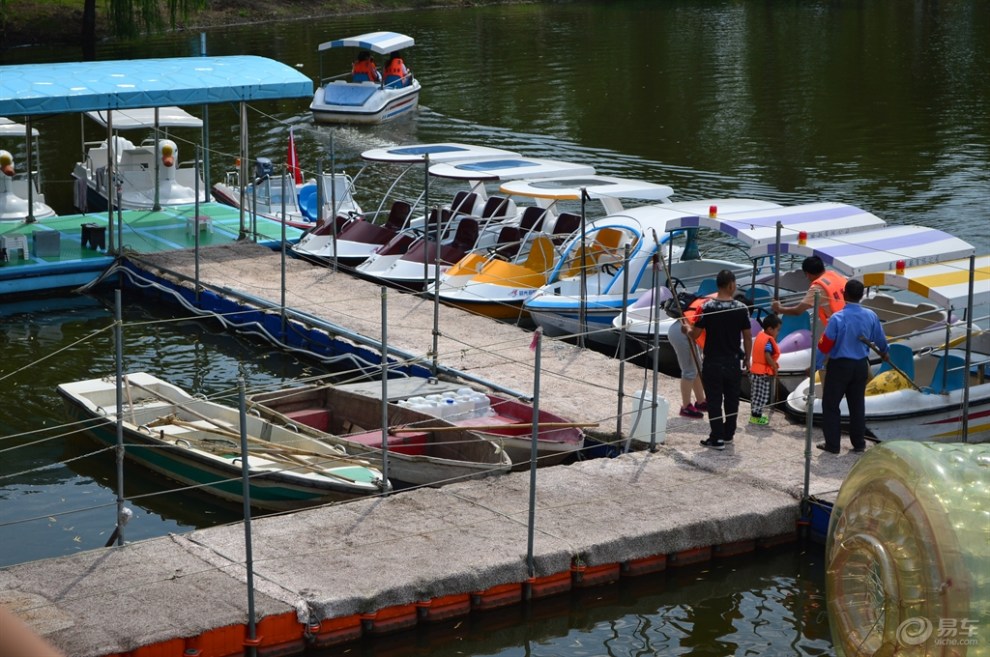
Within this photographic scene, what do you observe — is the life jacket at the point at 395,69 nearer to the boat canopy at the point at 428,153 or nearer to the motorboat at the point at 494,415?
the boat canopy at the point at 428,153

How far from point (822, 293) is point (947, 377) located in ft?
5.55

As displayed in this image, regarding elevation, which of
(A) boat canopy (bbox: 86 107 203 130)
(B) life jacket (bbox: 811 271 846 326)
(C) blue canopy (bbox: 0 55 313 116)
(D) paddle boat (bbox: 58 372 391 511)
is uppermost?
(C) blue canopy (bbox: 0 55 313 116)

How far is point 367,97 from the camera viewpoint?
42.4m

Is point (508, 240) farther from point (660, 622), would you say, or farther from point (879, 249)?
point (660, 622)

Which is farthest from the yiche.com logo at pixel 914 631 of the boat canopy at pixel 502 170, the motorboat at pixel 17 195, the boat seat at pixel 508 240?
the motorboat at pixel 17 195

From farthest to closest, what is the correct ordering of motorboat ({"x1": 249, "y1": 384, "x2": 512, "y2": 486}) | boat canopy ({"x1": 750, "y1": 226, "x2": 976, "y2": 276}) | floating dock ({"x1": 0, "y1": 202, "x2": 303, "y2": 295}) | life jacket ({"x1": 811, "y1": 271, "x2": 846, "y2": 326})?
floating dock ({"x1": 0, "y1": 202, "x2": 303, "y2": 295}) → boat canopy ({"x1": 750, "y1": 226, "x2": 976, "y2": 276}) → life jacket ({"x1": 811, "y1": 271, "x2": 846, "y2": 326}) → motorboat ({"x1": 249, "y1": 384, "x2": 512, "y2": 486})

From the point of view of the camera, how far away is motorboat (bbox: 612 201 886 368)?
57.4ft

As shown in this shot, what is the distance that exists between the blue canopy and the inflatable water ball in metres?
17.6

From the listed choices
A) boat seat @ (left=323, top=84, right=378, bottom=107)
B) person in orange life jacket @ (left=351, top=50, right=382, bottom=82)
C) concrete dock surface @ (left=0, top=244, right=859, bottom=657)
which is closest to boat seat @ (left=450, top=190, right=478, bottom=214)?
concrete dock surface @ (left=0, top=244, right=859, bottom=657)

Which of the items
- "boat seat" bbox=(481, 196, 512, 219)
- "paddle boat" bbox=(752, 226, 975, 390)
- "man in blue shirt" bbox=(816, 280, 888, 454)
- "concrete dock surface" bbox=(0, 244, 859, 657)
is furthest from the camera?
"boat seat" bbox=(481, 196, 512, 219)

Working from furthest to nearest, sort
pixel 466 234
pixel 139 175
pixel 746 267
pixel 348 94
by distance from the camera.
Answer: pixel 348 94, pixel 139 175, pixel 466 234, pixel 746 267

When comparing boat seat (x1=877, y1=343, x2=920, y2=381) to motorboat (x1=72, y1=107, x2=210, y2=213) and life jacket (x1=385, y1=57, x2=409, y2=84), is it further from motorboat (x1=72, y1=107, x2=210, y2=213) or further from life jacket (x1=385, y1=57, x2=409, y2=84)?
life jacket (x1=385, y1=57, x2=409, y2=84)

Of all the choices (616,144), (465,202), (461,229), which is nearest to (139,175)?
(465,202)

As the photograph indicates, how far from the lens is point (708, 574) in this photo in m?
12.5
